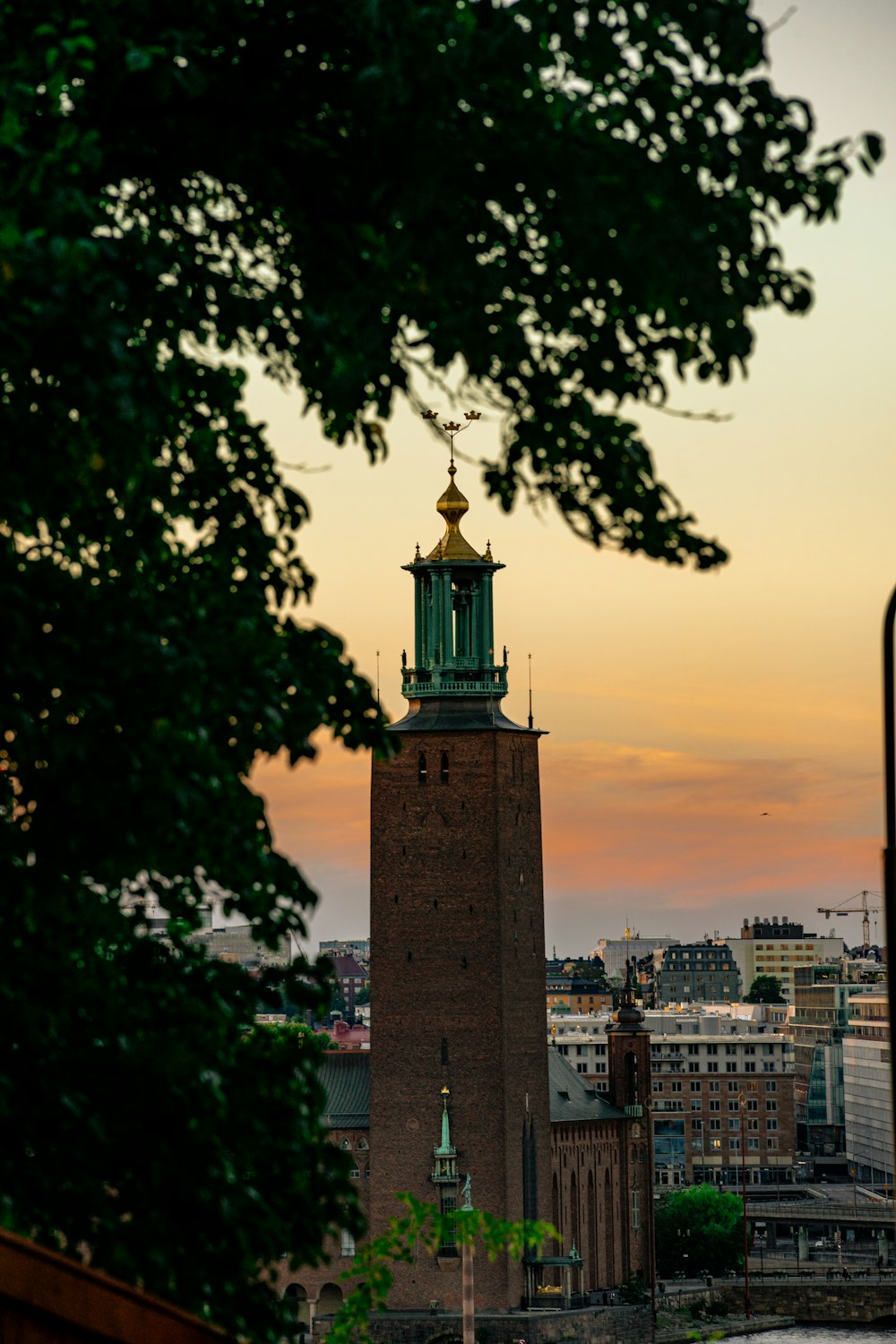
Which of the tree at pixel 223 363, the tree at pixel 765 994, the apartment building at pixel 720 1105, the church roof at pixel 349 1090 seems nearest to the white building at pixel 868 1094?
the apartment building at pixel 720 1105

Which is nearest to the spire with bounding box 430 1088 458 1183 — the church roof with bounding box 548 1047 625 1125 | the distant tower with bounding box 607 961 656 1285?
the church roof with bounding box 548 1047 625 1125

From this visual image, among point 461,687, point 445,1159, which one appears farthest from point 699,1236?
point 461,687

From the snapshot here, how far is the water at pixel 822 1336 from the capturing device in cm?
7106

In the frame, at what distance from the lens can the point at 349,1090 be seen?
207ft

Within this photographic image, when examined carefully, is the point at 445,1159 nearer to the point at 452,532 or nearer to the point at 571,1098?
the point at 571,1098

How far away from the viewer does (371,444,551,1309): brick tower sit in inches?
2360

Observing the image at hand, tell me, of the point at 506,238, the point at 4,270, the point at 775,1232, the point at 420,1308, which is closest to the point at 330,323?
the point at 506,238

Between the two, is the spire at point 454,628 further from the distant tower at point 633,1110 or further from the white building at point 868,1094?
the white building at point 868,1094

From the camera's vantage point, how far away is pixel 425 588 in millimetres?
63094

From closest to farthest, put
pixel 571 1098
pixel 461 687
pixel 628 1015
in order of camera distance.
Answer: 1. pixel 461 687
2. pixel 571 1098
3. pixel 628 1015

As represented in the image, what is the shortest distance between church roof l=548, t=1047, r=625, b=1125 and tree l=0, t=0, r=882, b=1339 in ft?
189

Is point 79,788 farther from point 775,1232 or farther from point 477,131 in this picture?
point 775,1232

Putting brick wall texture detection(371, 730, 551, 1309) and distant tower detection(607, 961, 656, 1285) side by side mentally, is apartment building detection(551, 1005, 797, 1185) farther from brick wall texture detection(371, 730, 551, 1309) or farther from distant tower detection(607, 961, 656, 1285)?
brick wall texture detection(371, 730, 551, 1309)

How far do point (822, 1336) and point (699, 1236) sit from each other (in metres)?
8.68
